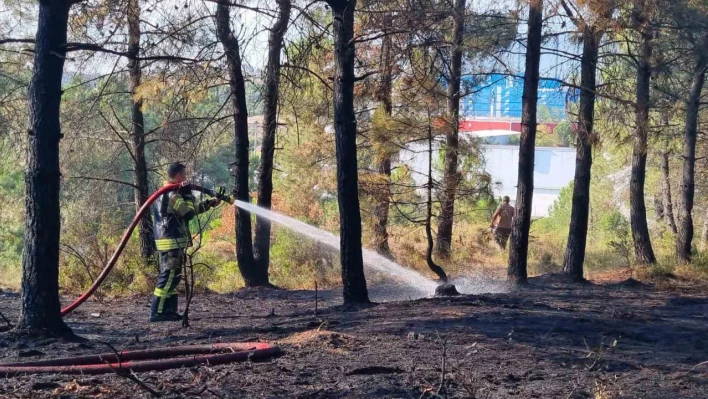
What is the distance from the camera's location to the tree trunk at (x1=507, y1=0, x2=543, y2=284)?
1412 centimetres

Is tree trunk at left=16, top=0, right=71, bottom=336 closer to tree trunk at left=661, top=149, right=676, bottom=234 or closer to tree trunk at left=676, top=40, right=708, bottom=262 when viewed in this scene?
tree trunk at left=676, top=40, right=708, bottom=262

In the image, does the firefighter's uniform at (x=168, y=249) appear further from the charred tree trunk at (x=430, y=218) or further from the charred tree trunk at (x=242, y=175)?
the charred tree trunk at (x=430, y=218)

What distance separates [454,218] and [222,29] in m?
9.40

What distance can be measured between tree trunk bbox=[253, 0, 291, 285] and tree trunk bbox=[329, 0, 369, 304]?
2.99ft

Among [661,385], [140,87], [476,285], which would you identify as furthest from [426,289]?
[661,385]

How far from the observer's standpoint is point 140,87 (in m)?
12.9

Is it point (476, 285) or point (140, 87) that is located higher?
point (140, 87)

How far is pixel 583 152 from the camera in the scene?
15.6m

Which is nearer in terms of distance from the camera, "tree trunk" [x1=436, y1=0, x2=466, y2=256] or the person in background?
"tree trunk" [x1=436, y1=0, x2=466, y2=256]

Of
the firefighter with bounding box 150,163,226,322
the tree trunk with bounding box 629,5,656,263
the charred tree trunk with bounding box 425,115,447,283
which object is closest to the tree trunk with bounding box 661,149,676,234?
the tree trunk with bounding box 629,5,656,263

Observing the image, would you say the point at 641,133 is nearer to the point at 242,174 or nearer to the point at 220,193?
the point at 242,174

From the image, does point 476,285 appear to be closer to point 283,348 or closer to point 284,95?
point 284,95

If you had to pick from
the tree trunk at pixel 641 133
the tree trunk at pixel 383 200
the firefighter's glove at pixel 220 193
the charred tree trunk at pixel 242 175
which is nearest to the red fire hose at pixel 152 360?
the firefighter's glove at pixel 220 193

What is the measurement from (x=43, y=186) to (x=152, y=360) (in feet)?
6.84
